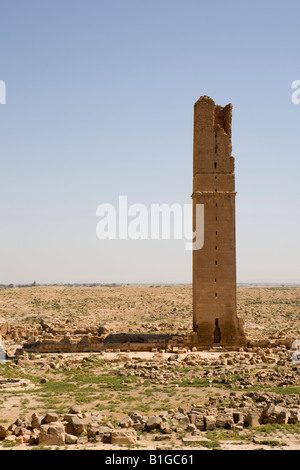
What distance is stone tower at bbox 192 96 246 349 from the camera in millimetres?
31391

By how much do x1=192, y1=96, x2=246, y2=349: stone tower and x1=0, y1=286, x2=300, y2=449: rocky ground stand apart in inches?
90.0

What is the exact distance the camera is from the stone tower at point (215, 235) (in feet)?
103

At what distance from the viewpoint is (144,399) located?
61.2 feet

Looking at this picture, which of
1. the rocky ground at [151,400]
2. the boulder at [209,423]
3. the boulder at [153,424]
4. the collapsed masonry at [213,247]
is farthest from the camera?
the collapsed masonry at [213,247]

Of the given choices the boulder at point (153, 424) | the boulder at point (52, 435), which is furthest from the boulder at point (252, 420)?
the boulder at point (52, 435)

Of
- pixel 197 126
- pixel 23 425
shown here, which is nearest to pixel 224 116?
pixel 197 126

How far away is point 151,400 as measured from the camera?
1841 centimetres

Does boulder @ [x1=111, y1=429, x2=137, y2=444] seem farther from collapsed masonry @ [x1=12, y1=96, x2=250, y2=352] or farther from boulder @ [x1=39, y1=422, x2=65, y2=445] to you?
collapsed masonry @ [x1=12, y1=96, x2=250, y2=352]

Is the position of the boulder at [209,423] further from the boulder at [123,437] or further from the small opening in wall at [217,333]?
the small opening in wall at [217,333]

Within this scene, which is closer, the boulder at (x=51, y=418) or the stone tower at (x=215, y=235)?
the boulder at (x=51, y=418)

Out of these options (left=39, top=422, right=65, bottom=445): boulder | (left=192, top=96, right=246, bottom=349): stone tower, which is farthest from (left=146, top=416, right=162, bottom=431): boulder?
(left=192, top=96, right=246, bottom=349): stone tower

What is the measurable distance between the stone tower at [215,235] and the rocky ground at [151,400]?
228 cm
